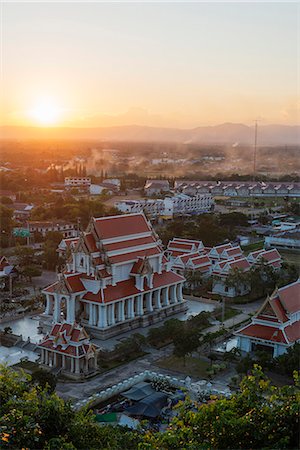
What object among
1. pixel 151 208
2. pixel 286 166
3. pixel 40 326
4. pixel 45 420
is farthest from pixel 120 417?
pixel 286 166

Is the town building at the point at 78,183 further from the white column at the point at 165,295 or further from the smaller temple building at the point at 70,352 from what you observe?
the smaller temple building at the point at 70,352

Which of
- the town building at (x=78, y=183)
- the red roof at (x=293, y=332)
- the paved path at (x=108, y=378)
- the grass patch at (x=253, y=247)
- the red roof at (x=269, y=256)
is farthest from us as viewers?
the town building at (x=78, y=183)

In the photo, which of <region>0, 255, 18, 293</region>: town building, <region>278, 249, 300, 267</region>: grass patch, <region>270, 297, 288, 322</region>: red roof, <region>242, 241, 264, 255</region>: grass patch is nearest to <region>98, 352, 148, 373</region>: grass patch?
<region>270, 297, 288, 322</region>: red roof

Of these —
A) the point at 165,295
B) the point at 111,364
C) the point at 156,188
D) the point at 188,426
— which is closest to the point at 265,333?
the point at 111,364

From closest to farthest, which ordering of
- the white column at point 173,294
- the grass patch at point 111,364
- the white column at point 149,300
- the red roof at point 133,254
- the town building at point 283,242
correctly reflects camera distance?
1. the grass patch at point 111,364
2. the red roof at point 133,254
3. the white column at point 149,300
4. the white column at point 173,294
5. the town building at point 283,242

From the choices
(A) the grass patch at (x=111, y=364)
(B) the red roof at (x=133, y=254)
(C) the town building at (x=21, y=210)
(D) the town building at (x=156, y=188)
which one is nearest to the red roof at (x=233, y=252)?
(B) the red roof at (x=133, y=254)

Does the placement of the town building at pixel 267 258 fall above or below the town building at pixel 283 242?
above
